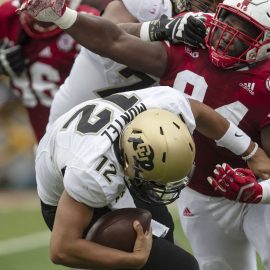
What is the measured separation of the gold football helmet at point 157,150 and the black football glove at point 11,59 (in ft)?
7.17

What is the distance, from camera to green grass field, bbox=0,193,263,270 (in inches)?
194

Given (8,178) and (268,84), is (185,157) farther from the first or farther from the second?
(8,178)

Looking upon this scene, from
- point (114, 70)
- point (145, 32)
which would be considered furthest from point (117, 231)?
point (114, 70)

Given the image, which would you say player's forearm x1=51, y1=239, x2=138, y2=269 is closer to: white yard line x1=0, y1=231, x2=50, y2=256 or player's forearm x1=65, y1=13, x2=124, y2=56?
player's forearm x1=65, y1=13, x2=124, y2=56

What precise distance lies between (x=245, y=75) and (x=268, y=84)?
4.1 inches

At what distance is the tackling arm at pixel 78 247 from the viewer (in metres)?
2.94

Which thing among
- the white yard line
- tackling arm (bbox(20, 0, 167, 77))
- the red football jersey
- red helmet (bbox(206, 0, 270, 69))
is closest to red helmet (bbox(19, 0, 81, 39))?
the white yard line

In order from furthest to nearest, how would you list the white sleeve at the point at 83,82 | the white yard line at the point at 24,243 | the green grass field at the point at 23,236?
1. the white yard line at the point at 24,243
2. the green grass field at the point at 23,236
3. the white sleeve at the point at 83,82

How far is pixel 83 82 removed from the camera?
423cm

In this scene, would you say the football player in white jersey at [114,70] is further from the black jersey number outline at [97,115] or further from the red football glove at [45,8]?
the black jersey number outline at [97,115]

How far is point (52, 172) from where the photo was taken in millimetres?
3166

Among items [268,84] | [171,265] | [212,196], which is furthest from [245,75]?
[171,265]

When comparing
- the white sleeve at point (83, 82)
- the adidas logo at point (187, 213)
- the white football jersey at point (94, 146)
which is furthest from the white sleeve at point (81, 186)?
the white sleeve at point (83, 82)

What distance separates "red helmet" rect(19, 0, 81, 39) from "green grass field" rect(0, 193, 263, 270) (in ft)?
4.11
